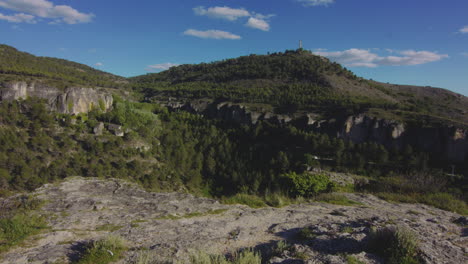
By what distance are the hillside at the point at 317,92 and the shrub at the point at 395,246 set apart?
54056 mm

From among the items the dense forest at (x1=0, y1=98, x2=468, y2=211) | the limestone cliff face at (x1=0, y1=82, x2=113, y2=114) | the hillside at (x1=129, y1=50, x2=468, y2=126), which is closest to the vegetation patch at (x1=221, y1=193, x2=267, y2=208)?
the dense forest at (x1=0, y1=98, x2=468, y2=211)

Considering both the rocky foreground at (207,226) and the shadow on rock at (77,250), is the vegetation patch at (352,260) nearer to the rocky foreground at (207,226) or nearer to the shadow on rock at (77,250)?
the rocky foreground at (207,226)

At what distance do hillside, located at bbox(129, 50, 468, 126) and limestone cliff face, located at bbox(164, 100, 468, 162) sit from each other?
3.68m

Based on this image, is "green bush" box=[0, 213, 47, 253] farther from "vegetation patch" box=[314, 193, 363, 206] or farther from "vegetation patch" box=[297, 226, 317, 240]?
"vegetation patch" box=[314, 193, 363, 206]

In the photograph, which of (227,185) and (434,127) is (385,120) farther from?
(227,185)

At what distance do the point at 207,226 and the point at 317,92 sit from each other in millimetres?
77817

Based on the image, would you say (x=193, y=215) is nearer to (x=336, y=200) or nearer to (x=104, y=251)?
(x=104, y=251)

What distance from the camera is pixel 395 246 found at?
13.8 feet

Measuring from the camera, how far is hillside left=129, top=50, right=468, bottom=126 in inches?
2290

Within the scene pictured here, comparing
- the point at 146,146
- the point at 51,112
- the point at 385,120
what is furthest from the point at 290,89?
the point at 51,112

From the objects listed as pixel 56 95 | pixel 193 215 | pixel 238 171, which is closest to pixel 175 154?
pixel 238 171

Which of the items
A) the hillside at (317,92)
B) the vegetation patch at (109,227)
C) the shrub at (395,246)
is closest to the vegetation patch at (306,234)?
the shrub at (395,246)

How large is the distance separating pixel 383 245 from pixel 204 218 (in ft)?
14.6

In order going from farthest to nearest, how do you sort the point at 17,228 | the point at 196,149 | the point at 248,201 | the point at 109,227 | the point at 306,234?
the point at 196,149 → the point at 248,201 → the point at 109,227 → the point at 306,234 → the point at 17,228
